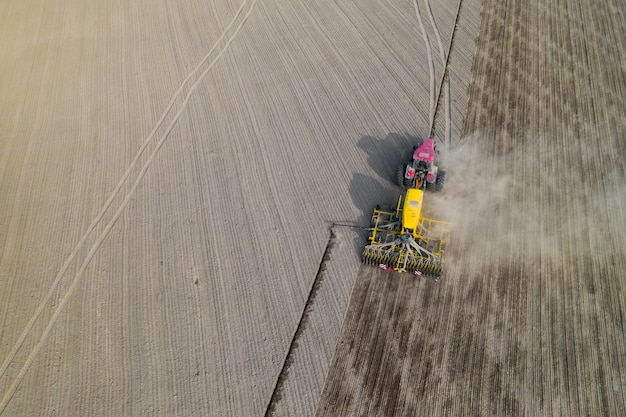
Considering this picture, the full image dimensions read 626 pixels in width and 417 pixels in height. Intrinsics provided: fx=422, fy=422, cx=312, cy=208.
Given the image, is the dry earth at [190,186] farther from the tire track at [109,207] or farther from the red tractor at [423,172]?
the red tractor at [423,172]

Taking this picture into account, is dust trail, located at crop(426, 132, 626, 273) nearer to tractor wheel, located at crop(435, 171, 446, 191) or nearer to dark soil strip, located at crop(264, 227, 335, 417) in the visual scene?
tractor wheel, located at crop(435, 171, 446, 191)

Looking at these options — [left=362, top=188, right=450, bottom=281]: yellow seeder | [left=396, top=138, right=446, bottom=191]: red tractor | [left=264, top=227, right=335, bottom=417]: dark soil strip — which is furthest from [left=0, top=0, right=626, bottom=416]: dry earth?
[left=396, top=138, right=446, bottom=191]: red tractor

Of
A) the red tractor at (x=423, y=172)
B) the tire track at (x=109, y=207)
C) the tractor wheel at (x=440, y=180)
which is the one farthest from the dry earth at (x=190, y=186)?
the tractor wheel at (x=440, y=180)

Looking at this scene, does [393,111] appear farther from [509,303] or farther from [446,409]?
[446,409]

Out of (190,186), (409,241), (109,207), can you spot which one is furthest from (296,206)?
(109,207)

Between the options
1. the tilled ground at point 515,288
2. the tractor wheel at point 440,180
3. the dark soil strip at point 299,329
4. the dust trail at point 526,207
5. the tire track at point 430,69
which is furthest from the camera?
the tire track at point 430,69

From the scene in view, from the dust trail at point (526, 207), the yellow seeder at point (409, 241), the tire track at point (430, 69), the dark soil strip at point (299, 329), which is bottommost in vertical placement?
the dark soil strip at point (299, 329)
